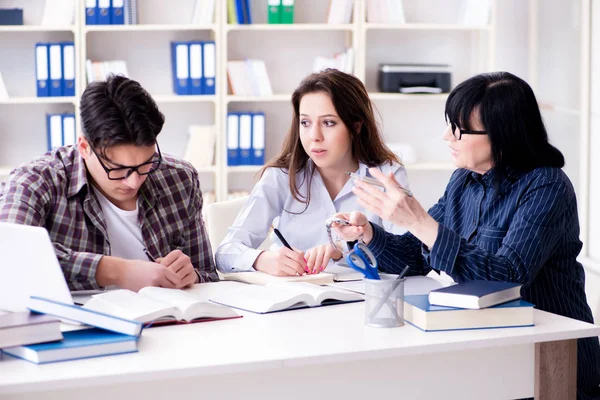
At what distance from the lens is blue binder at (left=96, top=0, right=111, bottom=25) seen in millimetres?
4207

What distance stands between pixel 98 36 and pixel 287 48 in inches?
42.0

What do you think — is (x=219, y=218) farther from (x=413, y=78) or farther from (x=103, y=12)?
(x=413, y=78)

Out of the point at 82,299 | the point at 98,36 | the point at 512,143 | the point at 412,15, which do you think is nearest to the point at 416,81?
the point at 412,15

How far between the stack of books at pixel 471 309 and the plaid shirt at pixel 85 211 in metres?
0.72

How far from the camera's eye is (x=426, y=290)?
184 cm

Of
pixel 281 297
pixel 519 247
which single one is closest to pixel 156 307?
pixel 281 297

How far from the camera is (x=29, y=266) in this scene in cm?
151

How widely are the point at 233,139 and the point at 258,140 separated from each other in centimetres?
14

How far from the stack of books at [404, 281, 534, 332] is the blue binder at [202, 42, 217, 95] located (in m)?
2.99

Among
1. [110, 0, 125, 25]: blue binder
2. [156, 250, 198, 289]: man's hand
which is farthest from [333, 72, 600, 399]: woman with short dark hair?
[110, 0, 125, 25]: blue binder

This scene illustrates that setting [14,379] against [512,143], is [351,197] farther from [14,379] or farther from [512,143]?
[14,379]

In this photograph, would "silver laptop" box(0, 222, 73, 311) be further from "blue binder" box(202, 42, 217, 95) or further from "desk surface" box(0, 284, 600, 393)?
"blue binder" box(202, 42, 217, 95)

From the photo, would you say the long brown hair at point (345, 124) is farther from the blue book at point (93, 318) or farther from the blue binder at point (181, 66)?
the blue binder at point (181, 66)

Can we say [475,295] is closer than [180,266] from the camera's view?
Yes
